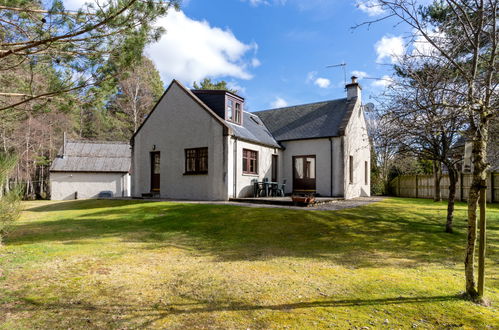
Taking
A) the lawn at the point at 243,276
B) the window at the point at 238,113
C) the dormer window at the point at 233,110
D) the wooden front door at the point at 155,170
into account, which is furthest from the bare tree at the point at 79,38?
the wooden front door at the point at 155,170

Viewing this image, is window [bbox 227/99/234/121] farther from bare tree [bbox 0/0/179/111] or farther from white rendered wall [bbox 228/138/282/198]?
bare tree [bbox 0/0/179/111]

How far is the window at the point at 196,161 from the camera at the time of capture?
17.1m

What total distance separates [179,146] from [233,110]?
3.94m

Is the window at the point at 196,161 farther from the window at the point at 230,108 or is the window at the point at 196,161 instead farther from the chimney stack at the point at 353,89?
the chimney stack at the point at 353,89

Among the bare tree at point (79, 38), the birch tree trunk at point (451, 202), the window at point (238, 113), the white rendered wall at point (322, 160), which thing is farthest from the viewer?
the window at point (238, 113)

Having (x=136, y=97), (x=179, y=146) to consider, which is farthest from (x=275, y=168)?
(x=136, y=97)

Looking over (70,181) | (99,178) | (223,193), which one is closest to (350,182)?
(223,193)

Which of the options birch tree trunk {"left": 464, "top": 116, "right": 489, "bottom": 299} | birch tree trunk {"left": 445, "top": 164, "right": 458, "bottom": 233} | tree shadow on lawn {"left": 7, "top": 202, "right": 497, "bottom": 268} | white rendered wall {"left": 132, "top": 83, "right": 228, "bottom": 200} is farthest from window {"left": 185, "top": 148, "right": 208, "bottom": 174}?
birch tree trunk {"left": 464, "top": 116, "right": 489, "bottom": 299}

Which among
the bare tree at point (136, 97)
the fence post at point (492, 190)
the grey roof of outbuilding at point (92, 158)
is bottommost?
the fence post at point (492, 190)

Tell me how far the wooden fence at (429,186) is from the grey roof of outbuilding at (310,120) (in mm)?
9559

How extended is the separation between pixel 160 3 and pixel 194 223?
7197mm

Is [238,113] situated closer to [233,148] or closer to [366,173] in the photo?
[233,148]

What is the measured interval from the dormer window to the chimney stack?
7.99 meters

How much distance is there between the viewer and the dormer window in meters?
18.0
